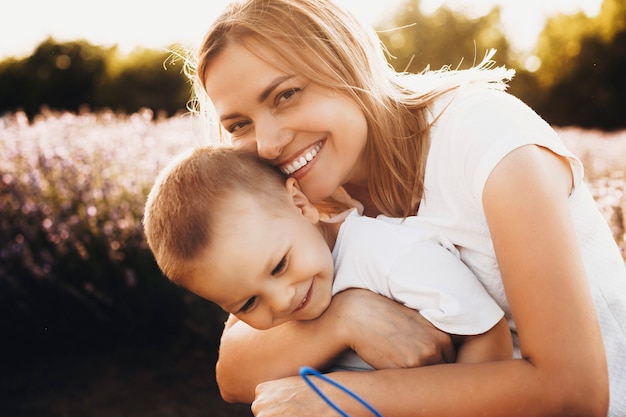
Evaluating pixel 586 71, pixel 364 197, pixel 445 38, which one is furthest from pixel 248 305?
pixel 445 38

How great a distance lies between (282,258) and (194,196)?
0.99ft

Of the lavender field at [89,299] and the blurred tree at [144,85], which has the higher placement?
the lavender field at [89,299]

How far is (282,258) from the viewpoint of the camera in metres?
1.83

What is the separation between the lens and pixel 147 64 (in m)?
17.0

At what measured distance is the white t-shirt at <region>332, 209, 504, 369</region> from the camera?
167cm

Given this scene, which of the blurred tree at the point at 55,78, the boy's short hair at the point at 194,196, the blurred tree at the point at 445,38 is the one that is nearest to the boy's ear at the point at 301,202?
the boy's short hair at the point at 194,196

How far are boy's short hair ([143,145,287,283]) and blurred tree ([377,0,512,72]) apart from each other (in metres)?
14.9

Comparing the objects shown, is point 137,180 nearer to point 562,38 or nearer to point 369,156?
point 369,156

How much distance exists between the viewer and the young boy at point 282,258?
170 cm

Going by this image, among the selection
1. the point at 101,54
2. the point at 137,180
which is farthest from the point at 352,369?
the point at 101,54

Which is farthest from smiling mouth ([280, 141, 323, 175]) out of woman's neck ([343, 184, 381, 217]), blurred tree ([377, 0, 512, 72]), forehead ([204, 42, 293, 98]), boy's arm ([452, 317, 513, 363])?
blurred tree ([377, 0, 512, 72])

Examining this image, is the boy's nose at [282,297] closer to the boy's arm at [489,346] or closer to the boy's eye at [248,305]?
the boy's eye at [248,305]

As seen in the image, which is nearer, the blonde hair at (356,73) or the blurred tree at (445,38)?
the blonde hair at (356,73)

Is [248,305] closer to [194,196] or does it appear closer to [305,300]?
[305,300]
